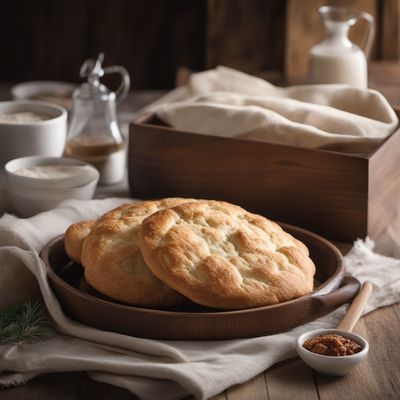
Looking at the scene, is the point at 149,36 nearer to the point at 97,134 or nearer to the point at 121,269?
the point at 97,134

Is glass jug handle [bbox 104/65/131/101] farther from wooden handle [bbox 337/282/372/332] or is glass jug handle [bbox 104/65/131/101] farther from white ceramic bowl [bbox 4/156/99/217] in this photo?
wooden handle [bbox 337/282/372/332]

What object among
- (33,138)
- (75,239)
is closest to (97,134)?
(33,138)

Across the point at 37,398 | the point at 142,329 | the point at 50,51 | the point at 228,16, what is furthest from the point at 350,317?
the point at 50,51

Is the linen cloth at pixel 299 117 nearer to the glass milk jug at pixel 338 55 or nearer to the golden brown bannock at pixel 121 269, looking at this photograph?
the glass milk jug at pixel 338 55

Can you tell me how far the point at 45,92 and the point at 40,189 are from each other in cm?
88

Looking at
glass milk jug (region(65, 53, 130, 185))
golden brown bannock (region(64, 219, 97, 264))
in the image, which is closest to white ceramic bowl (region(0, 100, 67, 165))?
glass milk jug (region(65, 53, 130, 185))

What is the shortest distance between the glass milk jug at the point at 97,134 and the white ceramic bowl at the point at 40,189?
140 mm

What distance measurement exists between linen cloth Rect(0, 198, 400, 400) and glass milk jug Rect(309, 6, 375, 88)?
3.26 ft

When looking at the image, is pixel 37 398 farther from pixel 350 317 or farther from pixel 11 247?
pixel 350 317

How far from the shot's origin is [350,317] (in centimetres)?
121

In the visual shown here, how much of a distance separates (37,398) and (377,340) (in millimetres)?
470

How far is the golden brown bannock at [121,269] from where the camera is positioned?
116 cm

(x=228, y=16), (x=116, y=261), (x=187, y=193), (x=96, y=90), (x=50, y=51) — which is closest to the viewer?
(x=116, y=261)

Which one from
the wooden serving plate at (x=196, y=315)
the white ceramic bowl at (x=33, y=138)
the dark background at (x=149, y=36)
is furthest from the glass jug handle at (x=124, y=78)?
the dark background at (x=149, y=36)
